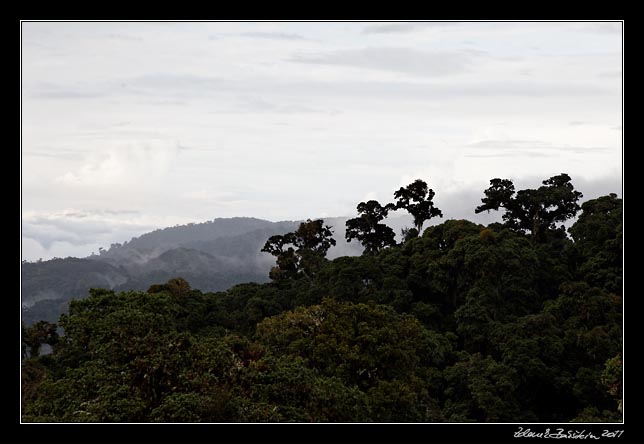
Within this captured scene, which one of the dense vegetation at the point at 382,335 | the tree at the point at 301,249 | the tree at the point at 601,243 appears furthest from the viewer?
the tree at the point at 301,249

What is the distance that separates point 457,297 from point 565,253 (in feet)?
20.2

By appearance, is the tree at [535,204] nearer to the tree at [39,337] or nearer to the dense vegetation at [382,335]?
the dense vegetation at [382,335]

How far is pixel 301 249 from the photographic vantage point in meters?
44.4

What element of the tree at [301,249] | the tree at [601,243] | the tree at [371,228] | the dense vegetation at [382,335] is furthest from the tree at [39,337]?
the tree at [601,243]

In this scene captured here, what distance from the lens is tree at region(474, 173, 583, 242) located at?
44.3m

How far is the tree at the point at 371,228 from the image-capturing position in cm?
4628

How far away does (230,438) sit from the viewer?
14031 mm

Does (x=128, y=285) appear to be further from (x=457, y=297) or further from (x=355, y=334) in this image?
(x=355, y=334)

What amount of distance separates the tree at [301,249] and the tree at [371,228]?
57.5 inches

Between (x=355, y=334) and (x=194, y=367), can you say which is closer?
(x=194, y=367)

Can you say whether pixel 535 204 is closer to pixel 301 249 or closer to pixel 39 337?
pixel 301 249

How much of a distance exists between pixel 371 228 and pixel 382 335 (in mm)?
23023

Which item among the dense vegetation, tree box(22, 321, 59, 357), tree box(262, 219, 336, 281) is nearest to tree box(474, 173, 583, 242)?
the dense vegetation
